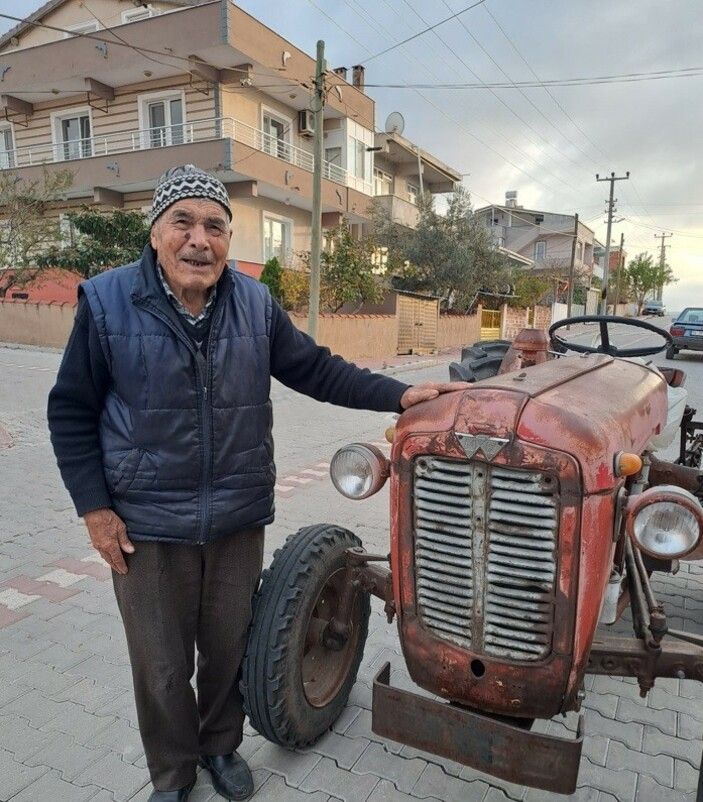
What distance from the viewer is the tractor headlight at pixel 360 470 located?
81.5 inches

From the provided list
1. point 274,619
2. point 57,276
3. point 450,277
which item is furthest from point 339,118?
point 274,619

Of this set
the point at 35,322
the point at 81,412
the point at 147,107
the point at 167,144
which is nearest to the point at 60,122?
the point at 147,107

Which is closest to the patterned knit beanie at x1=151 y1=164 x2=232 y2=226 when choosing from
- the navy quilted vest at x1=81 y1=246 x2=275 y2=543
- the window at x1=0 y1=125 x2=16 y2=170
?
the navy quilted vest at x1=81 y1=246 x2=275 y2=543

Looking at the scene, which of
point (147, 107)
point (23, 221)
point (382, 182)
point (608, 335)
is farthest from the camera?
point (382, 182)

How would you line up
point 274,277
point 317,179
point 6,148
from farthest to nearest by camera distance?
point 6,148
point 274,277
point 317,179

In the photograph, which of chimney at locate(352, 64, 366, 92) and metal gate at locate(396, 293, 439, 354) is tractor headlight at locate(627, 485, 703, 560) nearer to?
metal gate at locate(396, 293, 439, 354)

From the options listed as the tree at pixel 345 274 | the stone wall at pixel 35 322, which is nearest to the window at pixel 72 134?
the stone wall at pixel 35 322

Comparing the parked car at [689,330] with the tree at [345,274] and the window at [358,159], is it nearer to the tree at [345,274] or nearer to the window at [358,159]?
the tree at [345,274]

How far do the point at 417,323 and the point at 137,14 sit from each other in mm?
12492

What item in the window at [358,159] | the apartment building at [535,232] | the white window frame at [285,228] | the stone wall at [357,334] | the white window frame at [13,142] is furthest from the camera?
the apartment building at [535,232]

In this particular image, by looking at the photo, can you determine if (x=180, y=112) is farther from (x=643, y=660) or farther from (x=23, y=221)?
(x=643, y=660)

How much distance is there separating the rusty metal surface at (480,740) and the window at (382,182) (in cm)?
2663

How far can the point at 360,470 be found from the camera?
2115mm

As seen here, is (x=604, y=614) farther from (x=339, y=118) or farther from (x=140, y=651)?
(x=339, y=118)
